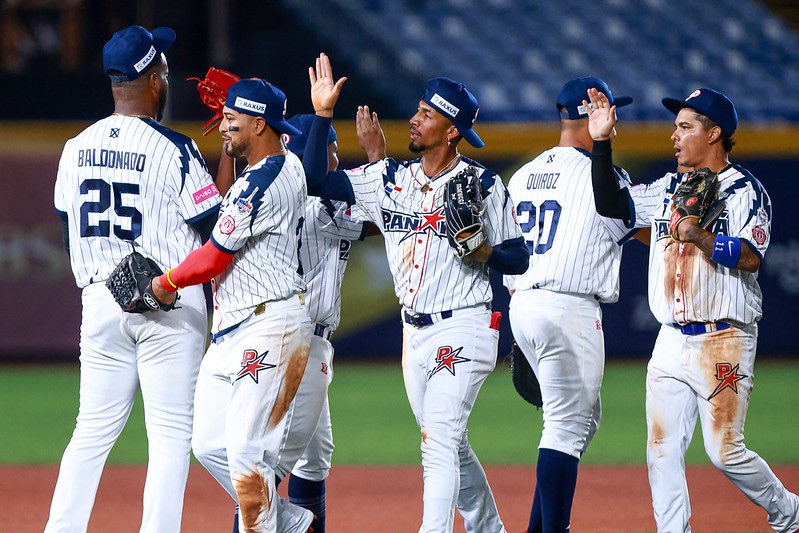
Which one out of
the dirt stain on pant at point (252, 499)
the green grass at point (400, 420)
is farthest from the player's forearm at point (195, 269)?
the green grass at point (400, 420)

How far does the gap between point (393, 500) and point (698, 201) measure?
2874 mm

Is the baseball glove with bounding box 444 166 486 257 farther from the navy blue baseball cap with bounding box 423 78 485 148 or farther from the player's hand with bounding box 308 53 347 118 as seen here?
the player's hand with bounding box 308 53 347 118

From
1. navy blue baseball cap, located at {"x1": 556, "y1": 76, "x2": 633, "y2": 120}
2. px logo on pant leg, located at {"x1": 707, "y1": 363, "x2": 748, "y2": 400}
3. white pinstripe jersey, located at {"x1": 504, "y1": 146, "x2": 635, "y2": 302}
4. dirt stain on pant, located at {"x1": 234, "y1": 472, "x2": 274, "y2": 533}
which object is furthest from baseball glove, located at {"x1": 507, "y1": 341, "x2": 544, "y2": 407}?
dirt stain on pant, located at {"x1": 234, "y1": 472, "x2": 274, "y2": 533}

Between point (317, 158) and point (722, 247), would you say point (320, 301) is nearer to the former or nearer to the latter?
point (317, 158)

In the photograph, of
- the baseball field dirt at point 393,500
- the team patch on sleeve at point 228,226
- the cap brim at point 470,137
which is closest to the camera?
the team patch on sleeve at point 228,226

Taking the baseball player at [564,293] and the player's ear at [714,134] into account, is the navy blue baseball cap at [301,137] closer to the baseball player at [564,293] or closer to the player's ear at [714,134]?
the baseball player at [564,293]

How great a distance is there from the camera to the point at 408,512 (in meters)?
6.57

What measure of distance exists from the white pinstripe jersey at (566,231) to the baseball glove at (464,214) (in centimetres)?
85

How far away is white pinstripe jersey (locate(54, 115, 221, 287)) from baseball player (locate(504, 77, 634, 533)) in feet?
5.31

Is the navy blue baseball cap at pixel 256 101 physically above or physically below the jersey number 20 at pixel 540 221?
above

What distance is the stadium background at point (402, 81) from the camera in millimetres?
12773

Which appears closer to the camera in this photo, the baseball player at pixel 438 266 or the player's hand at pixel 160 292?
the player's hand at pixel 160 292

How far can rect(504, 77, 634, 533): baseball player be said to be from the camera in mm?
5410

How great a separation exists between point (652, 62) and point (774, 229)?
4160 mm
